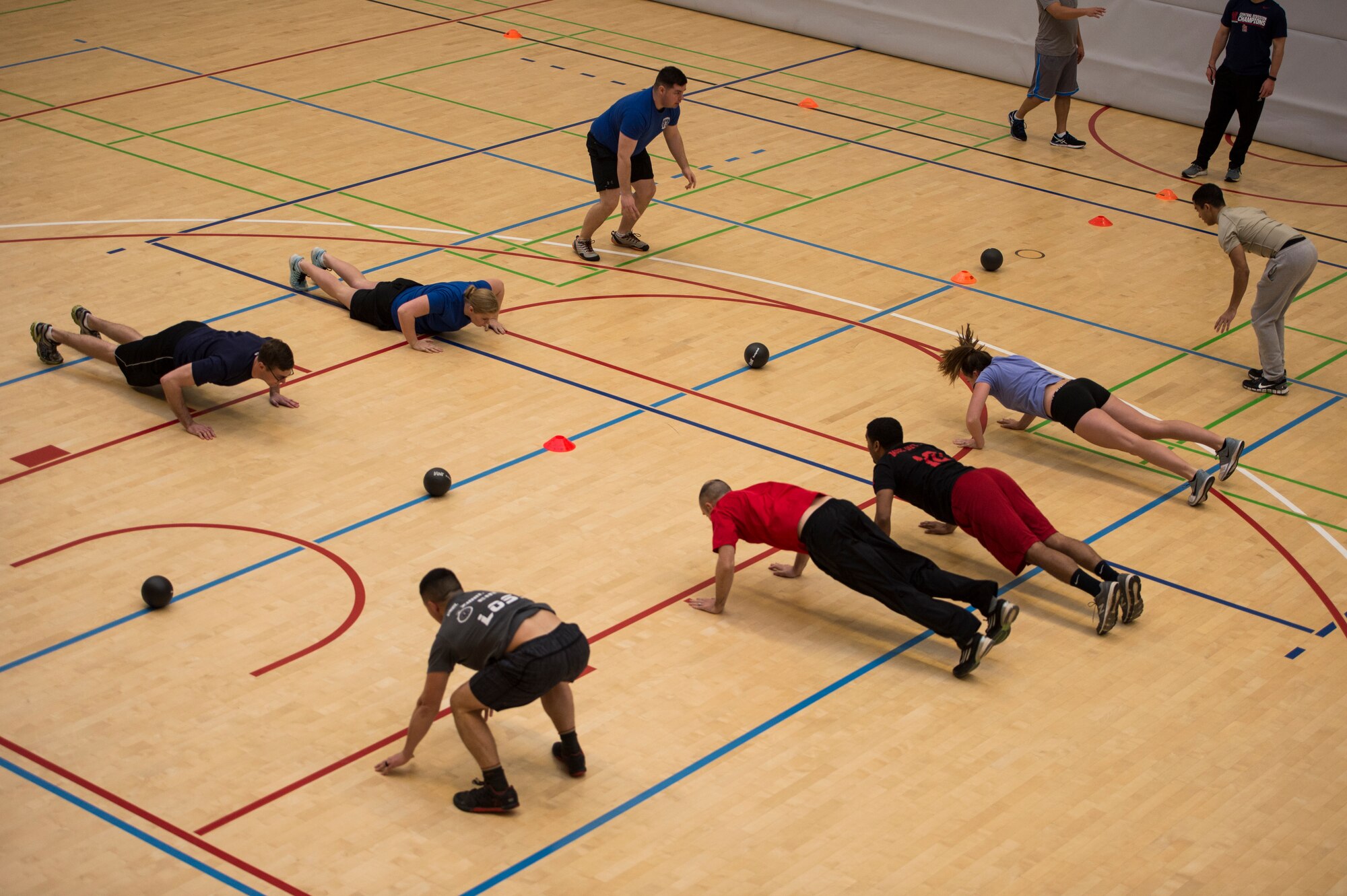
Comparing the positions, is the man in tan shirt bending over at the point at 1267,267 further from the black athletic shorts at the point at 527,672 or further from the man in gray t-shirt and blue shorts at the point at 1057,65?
the black athletic shorts at the point at 527,672

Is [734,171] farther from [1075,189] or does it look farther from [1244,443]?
[1244,443]

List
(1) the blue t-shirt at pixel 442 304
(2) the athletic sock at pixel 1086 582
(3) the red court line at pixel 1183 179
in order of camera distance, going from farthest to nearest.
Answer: (3) the red court line at pixel 1183 179 → (1) the blue t-shirt at pixel 442 304 → (2) the athletic sock at pixel 1086 582

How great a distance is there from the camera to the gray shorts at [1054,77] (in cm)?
1792

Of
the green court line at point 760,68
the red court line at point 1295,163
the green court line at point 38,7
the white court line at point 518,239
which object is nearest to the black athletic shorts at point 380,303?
the white court line at point 518,239

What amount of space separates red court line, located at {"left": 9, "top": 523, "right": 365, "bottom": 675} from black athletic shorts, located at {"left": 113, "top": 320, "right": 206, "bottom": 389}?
1776mm

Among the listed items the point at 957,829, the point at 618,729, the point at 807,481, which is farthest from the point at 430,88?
the point at 957,829

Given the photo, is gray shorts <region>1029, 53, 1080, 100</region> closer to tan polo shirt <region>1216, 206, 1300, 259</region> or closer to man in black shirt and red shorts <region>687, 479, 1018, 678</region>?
tan polo shirt <region>1216, 206, 1300, 259</region>

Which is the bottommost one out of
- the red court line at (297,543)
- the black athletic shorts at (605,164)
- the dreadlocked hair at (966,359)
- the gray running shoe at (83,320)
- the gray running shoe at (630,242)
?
the red court line at (297,543)

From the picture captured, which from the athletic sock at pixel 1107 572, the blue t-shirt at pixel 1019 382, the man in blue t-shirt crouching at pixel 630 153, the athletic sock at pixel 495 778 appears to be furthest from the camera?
the man in blue t-shirt crouching at pixel 630 153

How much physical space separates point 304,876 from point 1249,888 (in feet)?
14.9

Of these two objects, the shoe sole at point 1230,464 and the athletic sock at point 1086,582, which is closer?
the athletic sock at point 1086,582

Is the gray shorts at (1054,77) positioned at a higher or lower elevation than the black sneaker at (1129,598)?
higher

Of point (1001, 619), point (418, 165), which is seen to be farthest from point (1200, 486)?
point (418, 165)

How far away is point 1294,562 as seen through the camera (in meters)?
9.91
